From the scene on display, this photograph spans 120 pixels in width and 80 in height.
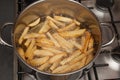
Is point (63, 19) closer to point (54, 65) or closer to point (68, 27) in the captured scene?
point (68, 27)

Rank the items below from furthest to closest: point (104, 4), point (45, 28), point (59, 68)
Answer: point (104, 4) < point (45, 28) < point (59, 68)

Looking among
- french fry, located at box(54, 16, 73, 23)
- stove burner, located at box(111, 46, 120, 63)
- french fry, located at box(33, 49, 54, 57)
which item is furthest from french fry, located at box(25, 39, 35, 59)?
stove burner, located at box(111, 46, 120, 63)

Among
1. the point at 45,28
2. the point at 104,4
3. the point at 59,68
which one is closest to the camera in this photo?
the point at 59,68

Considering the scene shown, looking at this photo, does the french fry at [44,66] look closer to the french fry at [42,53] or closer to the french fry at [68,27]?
the french fry at [42,53]

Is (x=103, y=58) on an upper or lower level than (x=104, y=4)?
lower

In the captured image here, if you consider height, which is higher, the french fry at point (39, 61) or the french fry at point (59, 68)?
the french fry at point (39, 61)

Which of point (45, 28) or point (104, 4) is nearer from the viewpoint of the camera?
point (45, 28)

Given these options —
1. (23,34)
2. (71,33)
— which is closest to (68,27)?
(71,33)

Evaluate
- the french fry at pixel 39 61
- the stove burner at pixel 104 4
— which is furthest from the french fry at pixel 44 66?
the stove burner at pixel 104 4

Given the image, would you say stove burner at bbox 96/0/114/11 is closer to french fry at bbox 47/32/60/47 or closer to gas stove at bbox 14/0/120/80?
gas stove at bbox 14/0/120/80
